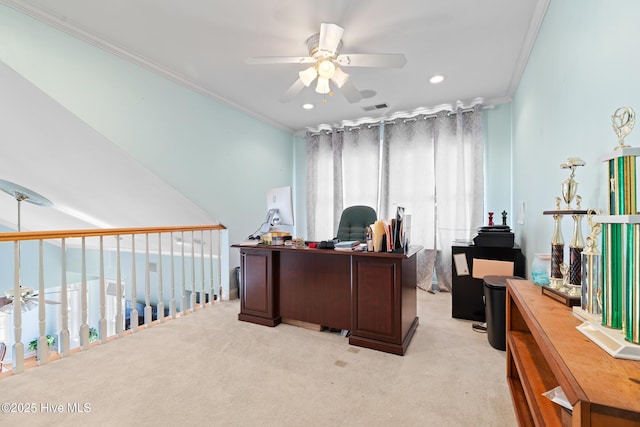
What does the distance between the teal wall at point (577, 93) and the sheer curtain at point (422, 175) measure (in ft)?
4.01

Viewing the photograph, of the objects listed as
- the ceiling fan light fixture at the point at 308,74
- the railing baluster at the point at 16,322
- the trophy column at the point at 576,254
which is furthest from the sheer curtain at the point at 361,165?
the railing baluster at the point at 16,322

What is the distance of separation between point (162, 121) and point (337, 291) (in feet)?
8.18

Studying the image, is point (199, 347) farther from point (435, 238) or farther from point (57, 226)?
point (57, 226)

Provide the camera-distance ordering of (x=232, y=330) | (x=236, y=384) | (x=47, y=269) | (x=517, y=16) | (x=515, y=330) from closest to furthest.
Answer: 1. (x=515, y=330)
2. (x=236, y=384)
3. (x=517, y=16)
4. (x=232, y=330)
5. (x=47, y=269)

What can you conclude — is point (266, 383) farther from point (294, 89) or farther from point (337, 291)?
point (294, 89)

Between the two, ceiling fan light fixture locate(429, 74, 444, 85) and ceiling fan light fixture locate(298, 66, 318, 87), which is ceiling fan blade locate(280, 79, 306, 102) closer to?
ceiling fan light fixture locate(298, 66, 318, 87)

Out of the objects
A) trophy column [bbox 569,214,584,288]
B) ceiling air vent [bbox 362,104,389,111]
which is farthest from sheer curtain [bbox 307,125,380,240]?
trophy column [bbox 569,214,584,288]

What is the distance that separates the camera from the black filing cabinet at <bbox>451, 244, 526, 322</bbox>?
2.72 meters

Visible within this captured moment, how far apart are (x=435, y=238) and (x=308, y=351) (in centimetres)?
265

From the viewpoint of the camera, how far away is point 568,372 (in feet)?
2.18

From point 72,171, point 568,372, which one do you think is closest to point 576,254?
point 568,372

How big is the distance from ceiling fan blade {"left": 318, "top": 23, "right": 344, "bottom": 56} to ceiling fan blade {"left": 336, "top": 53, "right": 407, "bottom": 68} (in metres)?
0.11

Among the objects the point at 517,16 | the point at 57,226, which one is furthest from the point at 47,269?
the point at 517,16

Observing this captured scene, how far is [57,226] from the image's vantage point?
16.8 ft
